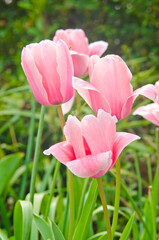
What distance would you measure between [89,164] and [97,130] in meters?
0.05

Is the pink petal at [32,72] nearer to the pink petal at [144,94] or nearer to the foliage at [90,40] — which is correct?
the pink petal at [144,94]

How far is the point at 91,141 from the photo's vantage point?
0.46 m

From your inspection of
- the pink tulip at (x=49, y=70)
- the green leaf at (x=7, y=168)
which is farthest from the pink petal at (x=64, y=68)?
the green leaf at (x=7, y=168)

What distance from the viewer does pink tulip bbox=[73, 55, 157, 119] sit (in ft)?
1.71

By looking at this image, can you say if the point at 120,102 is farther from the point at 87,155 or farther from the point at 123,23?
the point at 123,23

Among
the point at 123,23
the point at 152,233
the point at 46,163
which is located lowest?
the point at 46,163

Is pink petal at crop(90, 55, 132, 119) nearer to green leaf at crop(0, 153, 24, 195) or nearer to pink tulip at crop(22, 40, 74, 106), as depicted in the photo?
pink tulip at crop(22, 40, 74, 106)

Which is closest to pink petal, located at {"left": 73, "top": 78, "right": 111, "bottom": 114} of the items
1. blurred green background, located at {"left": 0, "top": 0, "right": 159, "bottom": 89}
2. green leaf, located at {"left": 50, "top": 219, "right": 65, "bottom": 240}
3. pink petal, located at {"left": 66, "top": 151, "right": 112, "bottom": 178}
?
pink petal, located at {"left": 66, "top": 151, "right": 112, "bottom": 178}

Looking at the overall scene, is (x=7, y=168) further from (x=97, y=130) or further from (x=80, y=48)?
(x=97, y=130)

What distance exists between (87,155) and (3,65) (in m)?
2.52

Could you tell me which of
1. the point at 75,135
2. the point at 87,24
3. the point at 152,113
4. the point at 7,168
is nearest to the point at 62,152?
the point at 75,135

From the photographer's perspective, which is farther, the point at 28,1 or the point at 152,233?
the point at 28,1

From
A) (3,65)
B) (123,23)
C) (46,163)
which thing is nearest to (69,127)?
(46,163)

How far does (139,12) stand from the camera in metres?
2.36
